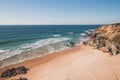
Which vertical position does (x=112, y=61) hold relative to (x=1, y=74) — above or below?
above

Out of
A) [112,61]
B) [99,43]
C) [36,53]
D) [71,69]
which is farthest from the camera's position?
[99,43]

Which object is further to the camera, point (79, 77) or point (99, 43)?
point (99, 43)

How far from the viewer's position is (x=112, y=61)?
25172 millimetres

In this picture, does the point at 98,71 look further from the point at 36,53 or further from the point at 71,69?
the point at 36,53

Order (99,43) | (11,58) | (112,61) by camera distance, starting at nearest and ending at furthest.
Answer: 1. (112,61)
2. (11,58)
3. (99,43)

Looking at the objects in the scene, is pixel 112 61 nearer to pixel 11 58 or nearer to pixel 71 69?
pixel 71 69

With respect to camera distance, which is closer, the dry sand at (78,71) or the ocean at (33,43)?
the dry sand at (78,71)

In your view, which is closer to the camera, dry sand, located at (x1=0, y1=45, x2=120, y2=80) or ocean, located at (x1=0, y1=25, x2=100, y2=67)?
dry sand, located at (x1=0, y1=45, x2=120, y2=80)

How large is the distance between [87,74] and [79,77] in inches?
55.6

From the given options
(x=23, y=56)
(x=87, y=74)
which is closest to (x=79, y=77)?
(x=87, y=74)

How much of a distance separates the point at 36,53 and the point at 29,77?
46.5ft

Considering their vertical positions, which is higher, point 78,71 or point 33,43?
point 78,71

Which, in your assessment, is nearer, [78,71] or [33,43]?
[78,71]

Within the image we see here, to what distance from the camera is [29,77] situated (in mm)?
22000
